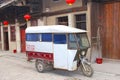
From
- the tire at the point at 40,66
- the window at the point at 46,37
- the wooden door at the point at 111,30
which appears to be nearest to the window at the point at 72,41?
the window at the point at 46,37

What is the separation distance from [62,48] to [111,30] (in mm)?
4383

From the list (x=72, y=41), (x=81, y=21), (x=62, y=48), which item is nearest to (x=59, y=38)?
(x=62, y=48)

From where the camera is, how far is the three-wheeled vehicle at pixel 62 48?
10.2 meters

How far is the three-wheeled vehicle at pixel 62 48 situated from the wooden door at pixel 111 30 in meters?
3.19

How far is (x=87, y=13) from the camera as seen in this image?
13664mm

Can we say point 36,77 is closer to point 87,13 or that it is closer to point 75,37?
point 75,37

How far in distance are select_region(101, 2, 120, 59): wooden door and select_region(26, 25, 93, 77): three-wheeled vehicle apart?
3.19 metres

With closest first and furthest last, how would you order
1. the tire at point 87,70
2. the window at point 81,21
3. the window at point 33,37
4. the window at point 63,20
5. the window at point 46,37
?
the tire at point 87,70 < the window at point 46,37 < the window at point 33,37 < the window at point 81,21 < the window at point 63,20

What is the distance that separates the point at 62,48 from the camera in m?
10.4

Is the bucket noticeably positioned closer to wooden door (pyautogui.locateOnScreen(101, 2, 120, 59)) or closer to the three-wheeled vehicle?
wooden door (pyautogui.locateOnScreen(101, 2, 120, 59))

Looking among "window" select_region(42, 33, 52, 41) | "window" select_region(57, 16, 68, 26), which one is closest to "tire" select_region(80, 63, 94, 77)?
"window" select_region(42, 33, 52, 41)

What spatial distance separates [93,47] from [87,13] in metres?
2.01

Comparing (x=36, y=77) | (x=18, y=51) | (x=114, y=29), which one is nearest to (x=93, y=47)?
(x=114, y=29)

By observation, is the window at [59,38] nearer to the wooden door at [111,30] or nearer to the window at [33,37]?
the window at [33,37]
